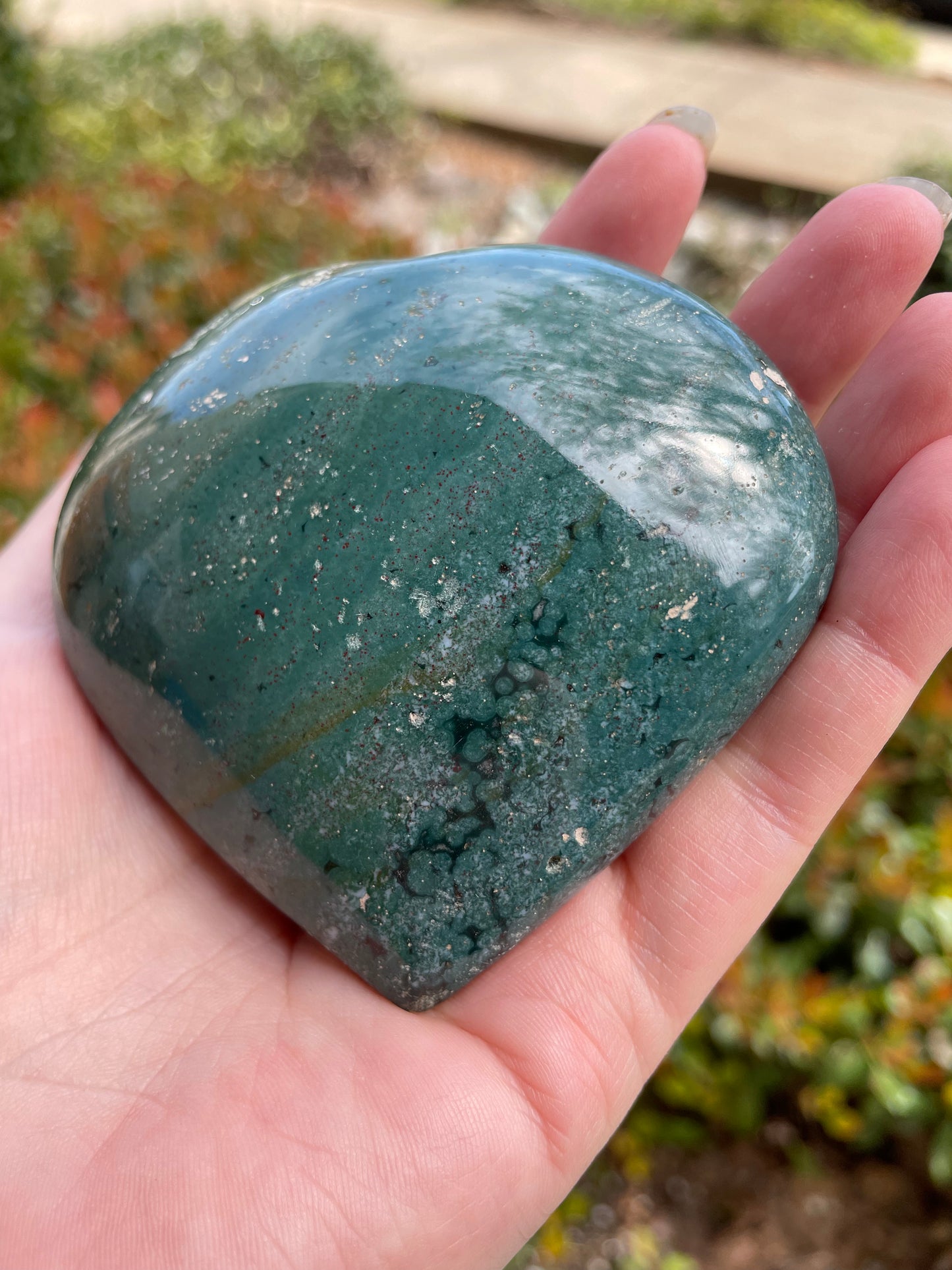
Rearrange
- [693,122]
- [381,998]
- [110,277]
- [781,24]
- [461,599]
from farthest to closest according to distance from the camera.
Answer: [781,24] → [110,277] → [693,122] → [381,998] → [461,599]

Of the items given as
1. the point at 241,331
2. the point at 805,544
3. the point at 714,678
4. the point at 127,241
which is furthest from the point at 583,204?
the point at 127,241

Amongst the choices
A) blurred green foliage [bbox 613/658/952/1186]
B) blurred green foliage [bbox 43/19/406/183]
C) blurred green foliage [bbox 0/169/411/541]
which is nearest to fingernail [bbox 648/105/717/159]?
blurred green foliage [bbox 613/658/952/1186]

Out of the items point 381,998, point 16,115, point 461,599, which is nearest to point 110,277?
point 16,115

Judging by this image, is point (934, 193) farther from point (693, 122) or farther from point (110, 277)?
point (110, 277)

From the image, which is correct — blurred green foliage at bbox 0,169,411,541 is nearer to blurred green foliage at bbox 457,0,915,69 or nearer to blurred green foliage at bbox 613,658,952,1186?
blurred green foliage at bbox 613,658,952,1186

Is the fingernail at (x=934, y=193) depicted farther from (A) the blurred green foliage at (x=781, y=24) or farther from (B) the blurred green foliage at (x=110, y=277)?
(A) the blurred green foliage at (x=781, y=24)

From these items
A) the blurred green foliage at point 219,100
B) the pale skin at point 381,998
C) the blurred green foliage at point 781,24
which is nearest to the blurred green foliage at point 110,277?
→ the blurred green foliage at point 219,100
